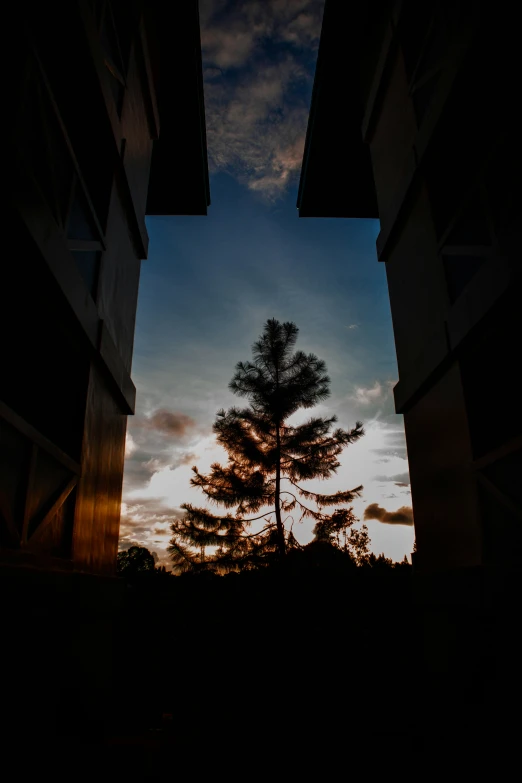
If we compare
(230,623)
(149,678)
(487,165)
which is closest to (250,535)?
(230,623)

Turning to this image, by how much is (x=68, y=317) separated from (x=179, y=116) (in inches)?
280

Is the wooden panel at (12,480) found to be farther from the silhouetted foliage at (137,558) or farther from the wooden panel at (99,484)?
the silhouetted foliage at (137,558)

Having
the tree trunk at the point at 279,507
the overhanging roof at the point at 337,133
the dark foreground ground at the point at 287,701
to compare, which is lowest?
the dark foreground ground at the point at 287,701

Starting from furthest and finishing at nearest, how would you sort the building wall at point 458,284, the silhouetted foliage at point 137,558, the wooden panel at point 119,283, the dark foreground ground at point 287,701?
1. the silhouetted foliage at point 137,558
2. the wooden panel at point 119,283
3. the building wall at point 458,284
4. the dark foreground ground at point 287,701

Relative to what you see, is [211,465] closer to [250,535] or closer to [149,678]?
[250,535]

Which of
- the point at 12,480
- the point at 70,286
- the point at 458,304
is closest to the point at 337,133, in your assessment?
the point at 458,304

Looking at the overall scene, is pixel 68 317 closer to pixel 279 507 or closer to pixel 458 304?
pixel 458 304

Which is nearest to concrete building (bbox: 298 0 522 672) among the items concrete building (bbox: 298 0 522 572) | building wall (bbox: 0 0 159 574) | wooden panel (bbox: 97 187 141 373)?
concrete building (bbox: 298 0 522 572)

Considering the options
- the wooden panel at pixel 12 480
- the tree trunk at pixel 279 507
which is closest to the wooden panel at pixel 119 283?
the wooden panel at pixel 12 480

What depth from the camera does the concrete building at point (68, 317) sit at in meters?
3.29

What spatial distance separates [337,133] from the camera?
955 centimetres

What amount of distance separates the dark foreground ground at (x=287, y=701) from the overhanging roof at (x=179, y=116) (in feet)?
30.5

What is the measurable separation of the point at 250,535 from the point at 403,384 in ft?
37.9

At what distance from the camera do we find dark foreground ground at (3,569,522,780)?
12.1 ft
